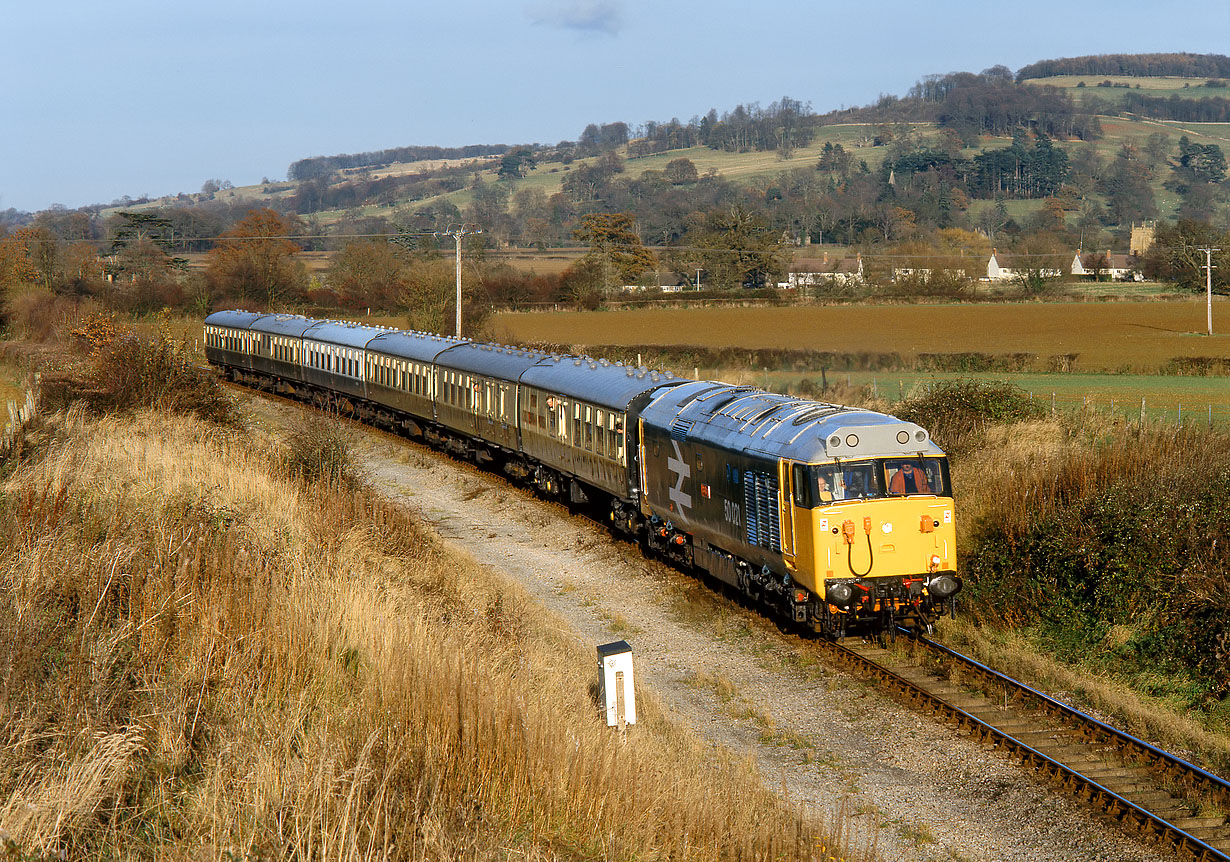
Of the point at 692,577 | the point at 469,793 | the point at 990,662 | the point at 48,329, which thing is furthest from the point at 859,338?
the point at 469,793

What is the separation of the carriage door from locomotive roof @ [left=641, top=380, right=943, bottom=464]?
0.62 ft

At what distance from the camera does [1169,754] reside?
11.9m

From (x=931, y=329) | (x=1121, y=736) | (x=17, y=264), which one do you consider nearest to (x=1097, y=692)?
(x=1121, y=736)

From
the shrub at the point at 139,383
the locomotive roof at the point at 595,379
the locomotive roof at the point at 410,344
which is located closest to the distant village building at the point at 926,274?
the locomotive roof at the point at 410,344

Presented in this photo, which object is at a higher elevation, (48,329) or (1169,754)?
(48,329)

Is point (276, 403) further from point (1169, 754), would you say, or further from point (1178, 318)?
point (1178, 318)

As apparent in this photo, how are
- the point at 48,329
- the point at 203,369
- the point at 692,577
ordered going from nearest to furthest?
the point at 692,577 → the point at 203,369 → the point at 48,329

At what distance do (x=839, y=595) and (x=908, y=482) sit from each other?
180 centimetres

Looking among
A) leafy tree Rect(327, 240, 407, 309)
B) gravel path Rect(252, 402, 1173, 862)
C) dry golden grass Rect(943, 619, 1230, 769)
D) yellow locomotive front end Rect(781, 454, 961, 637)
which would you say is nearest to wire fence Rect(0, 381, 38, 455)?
gravel path Rect(252, 402, 1173, 862)

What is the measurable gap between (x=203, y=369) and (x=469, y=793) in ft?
78.5

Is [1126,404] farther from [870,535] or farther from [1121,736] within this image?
[1121,736]

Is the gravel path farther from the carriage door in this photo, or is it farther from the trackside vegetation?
the trackside vegetation

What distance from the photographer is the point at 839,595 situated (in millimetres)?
14734

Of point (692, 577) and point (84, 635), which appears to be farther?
point (692, 577)
